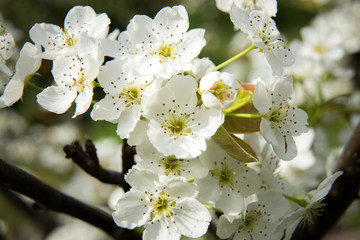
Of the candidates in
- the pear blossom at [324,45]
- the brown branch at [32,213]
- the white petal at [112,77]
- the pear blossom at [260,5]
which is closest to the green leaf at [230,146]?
the white petal at [112,77]

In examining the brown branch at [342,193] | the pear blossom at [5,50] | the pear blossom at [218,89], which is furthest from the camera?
the brown branch at [342,193]

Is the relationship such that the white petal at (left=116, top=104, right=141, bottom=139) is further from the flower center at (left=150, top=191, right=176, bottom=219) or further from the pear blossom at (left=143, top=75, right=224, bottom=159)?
the flower center at (left=150, top=191, right=176, bottom=219)

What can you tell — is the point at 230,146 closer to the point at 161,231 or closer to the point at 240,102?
the point at 240,102

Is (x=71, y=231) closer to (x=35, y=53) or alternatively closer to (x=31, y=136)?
(x=35, y=53)

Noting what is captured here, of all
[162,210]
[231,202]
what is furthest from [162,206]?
[231,202]

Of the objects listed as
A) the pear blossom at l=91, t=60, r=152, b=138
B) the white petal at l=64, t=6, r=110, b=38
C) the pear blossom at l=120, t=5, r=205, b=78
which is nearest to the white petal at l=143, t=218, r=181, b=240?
the pear blossom at l=91, t=60, r=152, b=138

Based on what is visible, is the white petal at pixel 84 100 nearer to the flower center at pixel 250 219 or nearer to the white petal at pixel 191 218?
the white petal at pixel 191 218
